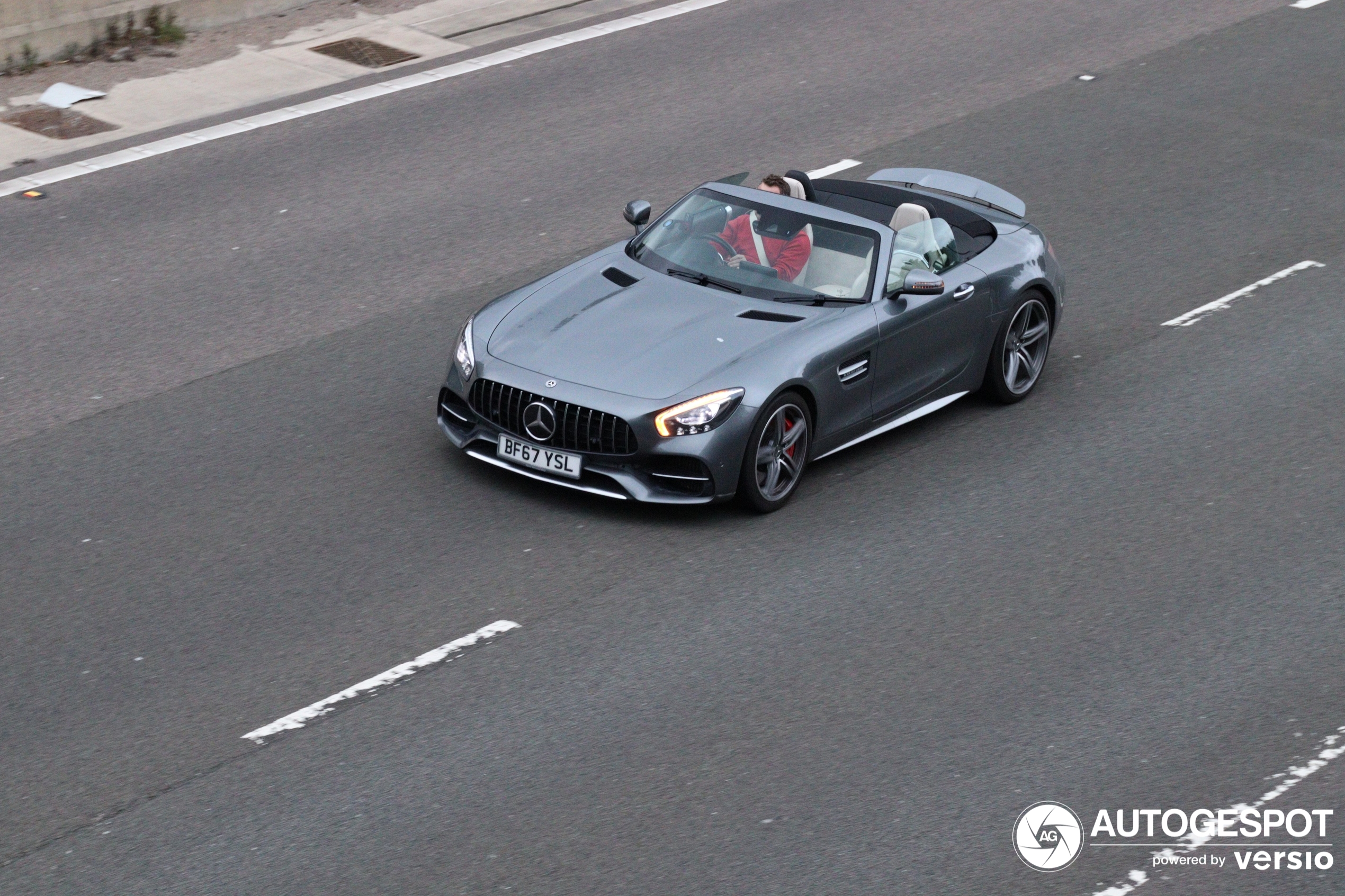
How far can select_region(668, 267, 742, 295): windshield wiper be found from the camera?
9695 mm

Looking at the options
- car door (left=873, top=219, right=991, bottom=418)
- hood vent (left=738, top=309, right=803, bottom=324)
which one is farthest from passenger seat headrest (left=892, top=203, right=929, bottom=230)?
hood vent (left=738, top=309, right=803, bottom=324)

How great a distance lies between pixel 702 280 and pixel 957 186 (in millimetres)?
2606

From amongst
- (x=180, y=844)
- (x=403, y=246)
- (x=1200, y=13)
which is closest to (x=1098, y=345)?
(x=403, y=246)

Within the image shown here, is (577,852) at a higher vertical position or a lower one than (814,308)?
lower

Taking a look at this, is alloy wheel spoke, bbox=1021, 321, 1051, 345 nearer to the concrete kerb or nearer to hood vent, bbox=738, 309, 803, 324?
hood vent, bbox=738, 309, 803, 324

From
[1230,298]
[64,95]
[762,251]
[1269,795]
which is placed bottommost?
[1269,795]

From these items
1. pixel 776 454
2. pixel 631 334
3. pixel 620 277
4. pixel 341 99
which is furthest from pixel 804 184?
pixel 341 99

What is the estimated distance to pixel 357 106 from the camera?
15.3 m

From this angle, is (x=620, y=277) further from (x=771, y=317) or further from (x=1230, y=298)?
(x=1230, y=298)

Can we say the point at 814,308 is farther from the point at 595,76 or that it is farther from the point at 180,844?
the point at 595,76

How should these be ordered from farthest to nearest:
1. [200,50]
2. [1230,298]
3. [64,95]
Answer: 1. [200,50]
2. [64,95]
3. [1230,298]

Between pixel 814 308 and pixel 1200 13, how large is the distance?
35.1 feet

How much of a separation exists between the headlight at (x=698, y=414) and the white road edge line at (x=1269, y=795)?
312 cm

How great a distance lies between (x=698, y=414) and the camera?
28.6ft
